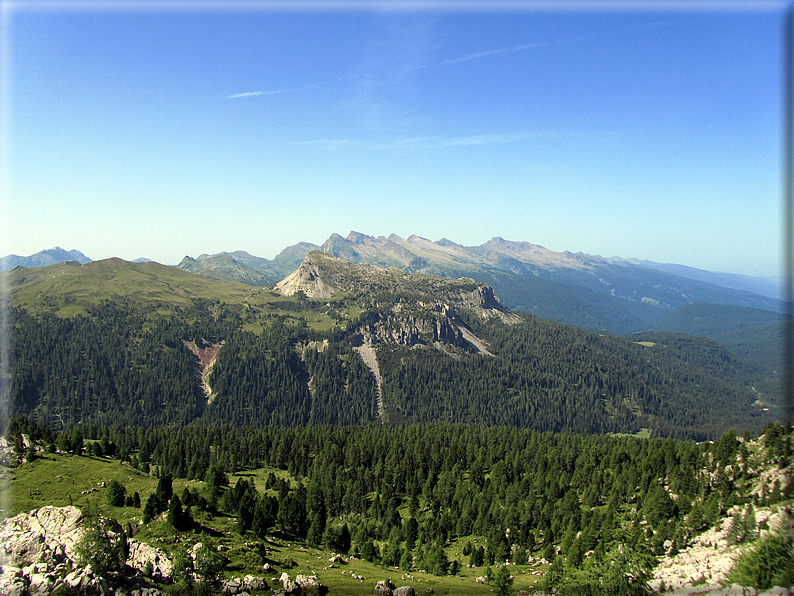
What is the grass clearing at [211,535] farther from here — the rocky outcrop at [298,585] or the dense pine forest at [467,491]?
the dense pine forest at [467,491]

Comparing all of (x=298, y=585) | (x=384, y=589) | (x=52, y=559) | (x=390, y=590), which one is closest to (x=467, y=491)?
(x=390, y=590)

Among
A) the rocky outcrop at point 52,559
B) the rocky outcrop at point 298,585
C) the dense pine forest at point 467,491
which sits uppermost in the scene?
the rocky outcrop at point 52,559

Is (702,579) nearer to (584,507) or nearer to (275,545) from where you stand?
(275,545)

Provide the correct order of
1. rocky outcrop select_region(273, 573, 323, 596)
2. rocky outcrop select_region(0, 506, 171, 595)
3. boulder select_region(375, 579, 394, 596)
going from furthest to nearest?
boulder select_region(375, 579, 394, 596)
rocky outcrop select_region(273, 573, 323, 596)
rocky outcrop select_region(0, 506, 171, 595)

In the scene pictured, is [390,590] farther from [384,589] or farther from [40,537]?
[40,537]

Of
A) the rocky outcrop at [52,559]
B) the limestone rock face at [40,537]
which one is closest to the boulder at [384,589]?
the rocky outcrop at [52,559]

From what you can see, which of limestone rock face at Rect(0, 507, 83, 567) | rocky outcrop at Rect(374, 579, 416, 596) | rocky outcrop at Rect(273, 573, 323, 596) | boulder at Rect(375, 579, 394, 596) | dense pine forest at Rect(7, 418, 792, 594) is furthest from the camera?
dense pine forest at Rect(7, 418, 792, 594)

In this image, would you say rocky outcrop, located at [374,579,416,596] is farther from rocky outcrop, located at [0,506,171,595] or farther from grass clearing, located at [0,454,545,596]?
rocky outcrop, located at [0,506,171,595]

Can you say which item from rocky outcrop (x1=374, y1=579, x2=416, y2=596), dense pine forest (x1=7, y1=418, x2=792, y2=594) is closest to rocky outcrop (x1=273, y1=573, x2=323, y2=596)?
rocky outcrop (x1=374, y1=579, x2=416, y2=596)

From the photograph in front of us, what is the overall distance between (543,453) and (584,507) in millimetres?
30589

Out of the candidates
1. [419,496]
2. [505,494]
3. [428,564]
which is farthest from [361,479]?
[428,564]

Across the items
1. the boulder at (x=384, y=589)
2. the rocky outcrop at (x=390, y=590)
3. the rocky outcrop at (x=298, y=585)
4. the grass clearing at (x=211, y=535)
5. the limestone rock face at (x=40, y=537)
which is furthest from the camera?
the grass clearing at (x=211, y=535)

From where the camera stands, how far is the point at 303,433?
134750 mm

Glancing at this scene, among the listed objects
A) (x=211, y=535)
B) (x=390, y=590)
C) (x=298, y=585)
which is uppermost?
(x=211, y=535)
